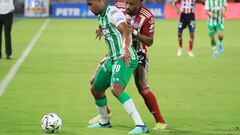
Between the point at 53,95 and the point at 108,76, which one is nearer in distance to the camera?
the point at 108,76

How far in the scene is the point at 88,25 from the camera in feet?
137

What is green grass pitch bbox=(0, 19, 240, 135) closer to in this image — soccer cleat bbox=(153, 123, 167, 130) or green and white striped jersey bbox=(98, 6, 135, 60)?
soccer cleat bbox=(153, 123, 167, 130)

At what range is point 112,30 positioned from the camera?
10.8 m

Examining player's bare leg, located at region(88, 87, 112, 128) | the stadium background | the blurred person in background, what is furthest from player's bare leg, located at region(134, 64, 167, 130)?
the blurred person in background

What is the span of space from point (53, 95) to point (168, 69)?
598cm

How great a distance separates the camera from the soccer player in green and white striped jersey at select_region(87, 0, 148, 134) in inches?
419

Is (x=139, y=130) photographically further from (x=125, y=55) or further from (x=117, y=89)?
(x=125, y=55)

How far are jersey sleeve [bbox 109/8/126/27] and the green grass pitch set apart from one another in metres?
1.58

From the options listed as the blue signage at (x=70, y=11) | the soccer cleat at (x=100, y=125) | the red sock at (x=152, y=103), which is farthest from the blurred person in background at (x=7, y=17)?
the blue signage at (x=70, y=11)

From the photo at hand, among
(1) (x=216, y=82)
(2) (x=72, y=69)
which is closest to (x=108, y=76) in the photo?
(1) (x=216, y=82)

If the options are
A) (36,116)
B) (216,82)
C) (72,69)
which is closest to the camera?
(36,116)

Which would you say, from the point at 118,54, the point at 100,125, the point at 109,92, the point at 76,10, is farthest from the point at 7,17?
the point at 76,10

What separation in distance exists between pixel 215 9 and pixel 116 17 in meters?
16.0

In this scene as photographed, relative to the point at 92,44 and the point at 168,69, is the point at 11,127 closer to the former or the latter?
the point at 168,69
